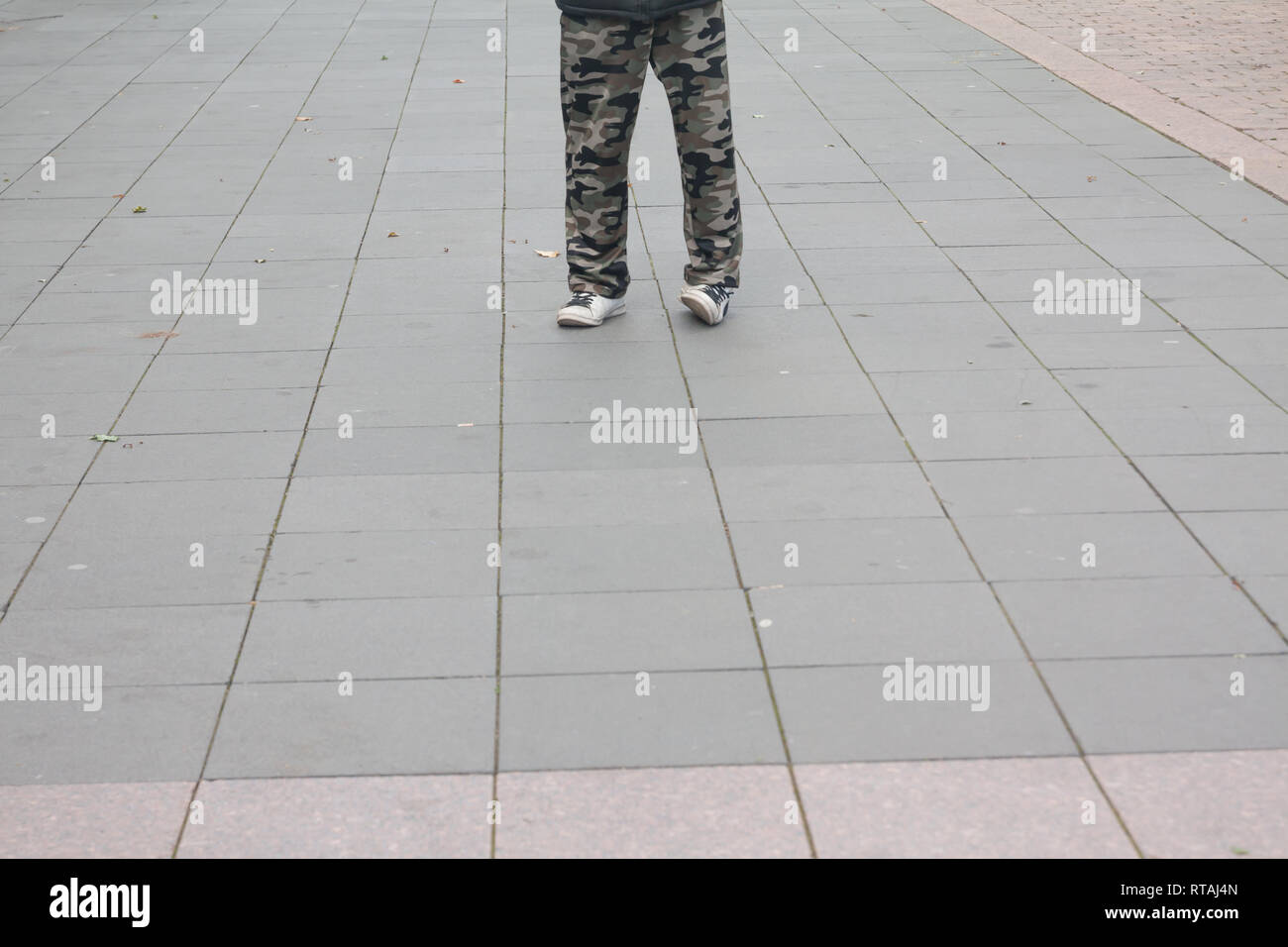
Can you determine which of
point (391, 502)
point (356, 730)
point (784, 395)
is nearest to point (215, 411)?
point (391, 502)

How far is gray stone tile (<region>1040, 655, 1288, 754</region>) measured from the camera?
10.8ft

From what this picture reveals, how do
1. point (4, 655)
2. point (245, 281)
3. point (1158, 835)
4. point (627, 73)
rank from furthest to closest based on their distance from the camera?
point (245, 281) → point (627, 73) → point (4, 655) → point (1158, 835)

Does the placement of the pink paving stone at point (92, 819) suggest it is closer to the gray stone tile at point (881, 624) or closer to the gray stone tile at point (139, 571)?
the gray stone tile at point (139, 571)

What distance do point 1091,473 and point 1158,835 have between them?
1.80m

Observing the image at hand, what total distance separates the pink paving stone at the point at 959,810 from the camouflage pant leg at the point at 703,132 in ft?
10.3

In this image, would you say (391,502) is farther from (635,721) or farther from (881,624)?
(881,624)

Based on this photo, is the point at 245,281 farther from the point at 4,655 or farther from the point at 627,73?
the point at 4,655

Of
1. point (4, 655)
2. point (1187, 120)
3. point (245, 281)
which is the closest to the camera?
point (4, 655)

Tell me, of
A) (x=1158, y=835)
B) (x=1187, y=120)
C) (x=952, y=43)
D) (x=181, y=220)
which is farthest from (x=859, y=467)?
(x=952, y=43)

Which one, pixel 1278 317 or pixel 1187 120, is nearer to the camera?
pixel 1278 317

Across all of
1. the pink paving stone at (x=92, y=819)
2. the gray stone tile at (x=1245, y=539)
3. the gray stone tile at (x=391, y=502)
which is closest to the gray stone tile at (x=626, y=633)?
the gray stone tile at (x=391, y=502)

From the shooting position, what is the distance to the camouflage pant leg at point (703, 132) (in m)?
5.66

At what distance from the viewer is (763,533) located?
167 inches

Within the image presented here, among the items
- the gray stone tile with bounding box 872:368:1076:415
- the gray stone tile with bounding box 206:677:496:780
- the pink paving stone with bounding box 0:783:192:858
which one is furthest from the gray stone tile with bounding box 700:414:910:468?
the pink paving stone with bounding box 0:783:192:858
